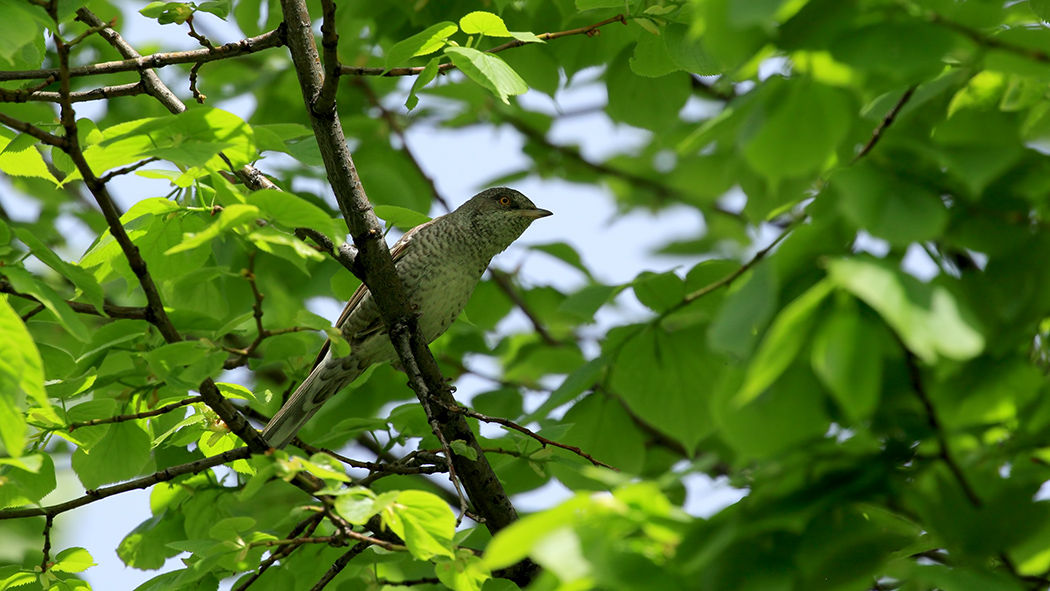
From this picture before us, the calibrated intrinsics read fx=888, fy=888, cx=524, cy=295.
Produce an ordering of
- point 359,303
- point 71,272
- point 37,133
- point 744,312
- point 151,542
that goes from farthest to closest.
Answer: point 359,303 < point 151,542 < point 71,272 < point 37,133 < point 744,312

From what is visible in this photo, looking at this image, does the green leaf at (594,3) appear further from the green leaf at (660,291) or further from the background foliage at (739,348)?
the green leaf at (660,291)

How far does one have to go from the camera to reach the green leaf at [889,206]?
169 centimetres

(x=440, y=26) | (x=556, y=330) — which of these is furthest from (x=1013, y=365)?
(x=556, y=330)

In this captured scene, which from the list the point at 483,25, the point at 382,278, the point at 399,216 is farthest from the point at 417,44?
the point at 382,278

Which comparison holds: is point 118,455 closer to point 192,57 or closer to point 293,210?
point 192,57

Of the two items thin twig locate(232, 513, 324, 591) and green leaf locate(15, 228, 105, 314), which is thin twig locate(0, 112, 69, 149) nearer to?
green leaf locate(15, 228, 105, 314)

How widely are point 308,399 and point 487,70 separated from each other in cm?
302

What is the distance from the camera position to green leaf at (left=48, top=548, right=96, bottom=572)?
3.31m

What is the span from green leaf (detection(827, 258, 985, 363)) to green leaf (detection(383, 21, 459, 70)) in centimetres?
205

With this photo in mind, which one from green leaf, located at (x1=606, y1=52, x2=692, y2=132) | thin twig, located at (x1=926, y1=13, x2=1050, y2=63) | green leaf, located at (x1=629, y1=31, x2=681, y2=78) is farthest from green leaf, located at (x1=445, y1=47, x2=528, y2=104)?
green leaf, located at (x1=606, y1=52, x2=692, y2=132)

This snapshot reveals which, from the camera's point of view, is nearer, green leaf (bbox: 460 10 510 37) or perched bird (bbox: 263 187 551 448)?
green leaf (bbox: 460 10 510 37)

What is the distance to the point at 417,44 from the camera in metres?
3.21

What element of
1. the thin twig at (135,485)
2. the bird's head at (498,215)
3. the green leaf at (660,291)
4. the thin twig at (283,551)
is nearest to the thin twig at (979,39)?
the thin twig at (283,551)

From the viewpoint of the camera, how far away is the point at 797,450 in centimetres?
180
